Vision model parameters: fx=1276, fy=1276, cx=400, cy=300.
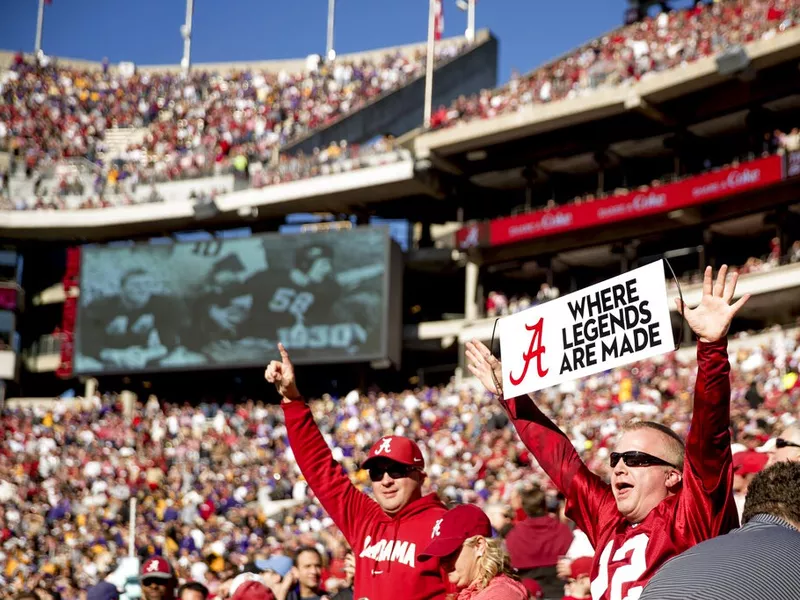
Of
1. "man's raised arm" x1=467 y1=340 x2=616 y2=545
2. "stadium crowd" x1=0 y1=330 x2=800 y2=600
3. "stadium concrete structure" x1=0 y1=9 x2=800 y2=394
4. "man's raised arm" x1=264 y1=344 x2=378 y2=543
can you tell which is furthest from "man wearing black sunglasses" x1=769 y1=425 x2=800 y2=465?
"stadium concrete structure" x1=0 y1=9 x2=800 y2=394

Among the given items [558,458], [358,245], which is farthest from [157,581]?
[358,245]

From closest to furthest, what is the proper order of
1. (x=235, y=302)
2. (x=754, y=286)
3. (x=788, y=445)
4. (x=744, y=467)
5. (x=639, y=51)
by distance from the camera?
(x=788, y=445)
(x=744, y=467)
(x=754, y=286)
(x=639, y=51)
(x=235, y=302)

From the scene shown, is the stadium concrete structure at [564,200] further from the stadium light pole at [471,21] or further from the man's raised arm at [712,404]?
the man's raised arm at [712,404]

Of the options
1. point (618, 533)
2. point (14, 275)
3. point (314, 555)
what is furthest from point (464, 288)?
point (618, 533)

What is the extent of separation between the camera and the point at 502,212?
113 ft

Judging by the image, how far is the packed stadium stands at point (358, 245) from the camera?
22.5 m

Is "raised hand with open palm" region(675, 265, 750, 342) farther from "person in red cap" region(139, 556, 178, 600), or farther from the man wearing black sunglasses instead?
"person in red cap" region(139, 556, 178, 600)

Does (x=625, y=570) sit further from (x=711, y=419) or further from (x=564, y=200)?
(x=564, y=200)

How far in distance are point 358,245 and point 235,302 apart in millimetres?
3548

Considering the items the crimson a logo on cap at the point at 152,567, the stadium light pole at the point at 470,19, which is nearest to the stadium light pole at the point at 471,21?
the stadium light pole at the point at 470,19

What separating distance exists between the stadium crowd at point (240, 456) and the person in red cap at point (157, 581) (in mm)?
5776

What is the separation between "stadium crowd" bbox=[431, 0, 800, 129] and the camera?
→ 28.2 metres

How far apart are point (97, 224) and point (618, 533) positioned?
1354 inches

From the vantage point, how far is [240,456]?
2678 centimetres
